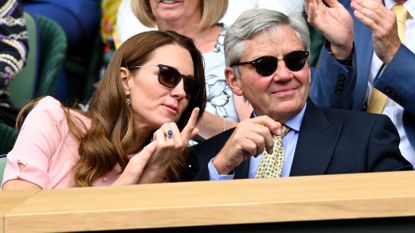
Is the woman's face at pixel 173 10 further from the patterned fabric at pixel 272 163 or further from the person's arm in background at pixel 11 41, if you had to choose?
the patterned fabric at pixel 272 163

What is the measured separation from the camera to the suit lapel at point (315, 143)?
367 centimetres

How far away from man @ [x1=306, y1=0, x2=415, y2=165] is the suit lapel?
376mm

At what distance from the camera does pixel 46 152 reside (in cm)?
380

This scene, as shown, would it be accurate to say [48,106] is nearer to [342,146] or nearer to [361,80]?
[342,146]

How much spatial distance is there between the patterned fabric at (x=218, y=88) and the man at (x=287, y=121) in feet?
2.07

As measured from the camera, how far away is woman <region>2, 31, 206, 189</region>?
3770mm

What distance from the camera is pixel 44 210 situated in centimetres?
267

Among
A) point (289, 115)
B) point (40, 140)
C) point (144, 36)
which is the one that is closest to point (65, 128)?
point (40, 140)

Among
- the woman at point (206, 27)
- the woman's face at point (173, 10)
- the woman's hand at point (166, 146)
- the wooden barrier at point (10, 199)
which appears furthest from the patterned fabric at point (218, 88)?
the wooden barrier at point (10, 199)

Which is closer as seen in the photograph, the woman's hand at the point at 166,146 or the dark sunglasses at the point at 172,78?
the woman's hand at the point at 166,146

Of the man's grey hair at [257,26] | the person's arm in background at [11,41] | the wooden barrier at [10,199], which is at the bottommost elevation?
the person's arm in background at [11,41]

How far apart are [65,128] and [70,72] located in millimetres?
2723

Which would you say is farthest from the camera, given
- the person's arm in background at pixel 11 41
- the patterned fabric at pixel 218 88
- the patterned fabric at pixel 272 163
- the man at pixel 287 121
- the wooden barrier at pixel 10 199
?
the person's arm in background at pixel 11 41

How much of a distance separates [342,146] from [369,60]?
2.33 feet
